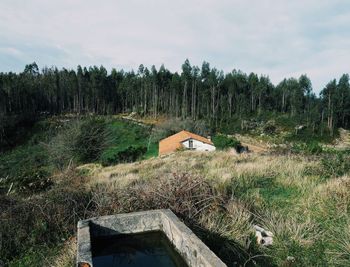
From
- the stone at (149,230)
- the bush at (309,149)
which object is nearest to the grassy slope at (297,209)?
the stone at (149,230)

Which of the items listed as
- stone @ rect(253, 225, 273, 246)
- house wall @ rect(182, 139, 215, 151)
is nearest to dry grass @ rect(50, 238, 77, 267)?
stone @ rect(253, 225, 273, 246)

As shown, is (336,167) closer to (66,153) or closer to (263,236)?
(263,236)

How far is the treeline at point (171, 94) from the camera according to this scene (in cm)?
7538

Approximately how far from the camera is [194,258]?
412cm

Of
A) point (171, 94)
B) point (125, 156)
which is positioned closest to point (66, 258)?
point (125, 156)

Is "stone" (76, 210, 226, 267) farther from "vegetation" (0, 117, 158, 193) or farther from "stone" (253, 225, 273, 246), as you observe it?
"vegetation" (0, 117, 158, 193)

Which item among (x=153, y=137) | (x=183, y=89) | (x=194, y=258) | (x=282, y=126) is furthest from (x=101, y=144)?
(x=183, y=89)

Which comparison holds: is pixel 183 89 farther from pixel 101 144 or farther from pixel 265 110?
pixel 101 144

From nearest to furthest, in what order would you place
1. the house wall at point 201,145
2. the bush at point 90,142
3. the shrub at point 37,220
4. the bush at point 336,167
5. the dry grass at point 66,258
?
the dry grass at point 66,258 → the shrub at point 37,220 → the bush at point 336,167 → the bush at point 90,142 → the house wall at point 201,145

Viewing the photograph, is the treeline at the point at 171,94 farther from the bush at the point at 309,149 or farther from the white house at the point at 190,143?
the bush at the point at 309,149

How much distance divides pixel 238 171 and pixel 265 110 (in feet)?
244

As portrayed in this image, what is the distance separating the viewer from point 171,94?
81875mm

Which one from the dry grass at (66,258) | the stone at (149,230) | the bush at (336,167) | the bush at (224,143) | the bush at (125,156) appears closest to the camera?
the stone at (149,230)

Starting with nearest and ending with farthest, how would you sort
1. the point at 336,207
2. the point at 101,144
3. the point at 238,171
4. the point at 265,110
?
the point at 336,207, the point at 238,171, the point at 101,144, the point at 265,110
